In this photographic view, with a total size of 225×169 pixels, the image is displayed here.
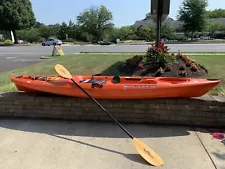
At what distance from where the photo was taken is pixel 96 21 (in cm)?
5534

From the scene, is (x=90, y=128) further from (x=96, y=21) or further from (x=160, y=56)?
(x=96, y=21)

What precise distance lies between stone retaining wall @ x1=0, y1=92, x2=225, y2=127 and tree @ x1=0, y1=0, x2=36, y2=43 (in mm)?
38265

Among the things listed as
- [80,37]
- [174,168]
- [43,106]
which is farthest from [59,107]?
[80,37]

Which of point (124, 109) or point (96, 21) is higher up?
point (96, 21)

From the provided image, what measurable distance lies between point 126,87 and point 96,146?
3.30 feet

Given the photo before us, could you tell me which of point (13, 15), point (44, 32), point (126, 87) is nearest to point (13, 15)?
point (13, 15)

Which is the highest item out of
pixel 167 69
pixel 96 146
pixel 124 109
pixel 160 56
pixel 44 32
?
pixel 44 32

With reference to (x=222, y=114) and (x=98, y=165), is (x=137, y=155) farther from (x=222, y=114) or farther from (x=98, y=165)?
(x=222, y=114)

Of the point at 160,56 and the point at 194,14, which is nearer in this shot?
the point at 160,56

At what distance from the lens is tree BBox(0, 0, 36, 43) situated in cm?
3703

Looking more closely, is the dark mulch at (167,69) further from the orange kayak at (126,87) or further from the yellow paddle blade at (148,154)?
the yellow paddle blade at (148,154)

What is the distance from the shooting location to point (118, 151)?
293cm

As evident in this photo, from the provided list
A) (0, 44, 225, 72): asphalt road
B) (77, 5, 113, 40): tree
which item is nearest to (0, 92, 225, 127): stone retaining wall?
(0, 44, 225, 72): asphalt road

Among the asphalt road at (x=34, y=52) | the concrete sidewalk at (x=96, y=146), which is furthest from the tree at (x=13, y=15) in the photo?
the concrete sidewalk at (x=96, y=146)
